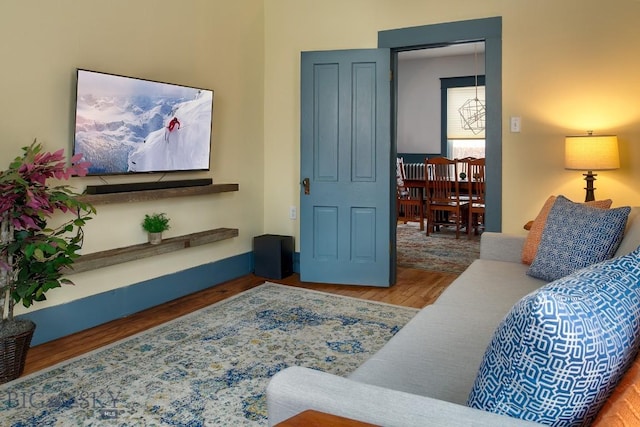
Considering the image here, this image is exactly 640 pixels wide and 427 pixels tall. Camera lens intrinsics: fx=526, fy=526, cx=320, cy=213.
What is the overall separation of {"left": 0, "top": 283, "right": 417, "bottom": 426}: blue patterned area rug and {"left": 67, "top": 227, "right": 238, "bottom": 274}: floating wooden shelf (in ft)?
1.68

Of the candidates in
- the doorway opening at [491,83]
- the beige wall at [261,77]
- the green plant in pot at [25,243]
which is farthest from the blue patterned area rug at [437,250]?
the green plant in pot at [25,243]

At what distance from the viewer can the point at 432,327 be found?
2.06 metres

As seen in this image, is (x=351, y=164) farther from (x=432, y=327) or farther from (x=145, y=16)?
(x=432, y=327)

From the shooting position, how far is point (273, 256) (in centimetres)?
488

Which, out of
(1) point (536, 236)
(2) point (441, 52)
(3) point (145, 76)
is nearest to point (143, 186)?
(3) point (145, 76)

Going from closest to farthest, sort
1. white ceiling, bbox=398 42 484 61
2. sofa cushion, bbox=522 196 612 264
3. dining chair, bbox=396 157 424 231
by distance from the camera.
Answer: sofa cushion, bbox=522 196 612 264 < dining chair, bbox=396 157 424 231 < white ceiling, bbox=398 42 484 61

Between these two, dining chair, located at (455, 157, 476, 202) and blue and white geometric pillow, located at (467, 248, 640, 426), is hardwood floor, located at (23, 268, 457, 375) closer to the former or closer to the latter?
dining chair, located at (455, 157, 476, 202)

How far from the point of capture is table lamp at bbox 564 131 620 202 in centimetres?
352

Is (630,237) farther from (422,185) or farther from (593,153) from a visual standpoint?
(422,185)

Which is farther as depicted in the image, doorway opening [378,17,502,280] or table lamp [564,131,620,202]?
doorway opening [378,17,502,280]

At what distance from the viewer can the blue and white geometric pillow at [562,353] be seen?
34.9 inches

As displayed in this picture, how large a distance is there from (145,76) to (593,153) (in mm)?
3190

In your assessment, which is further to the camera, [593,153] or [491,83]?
[491,83]

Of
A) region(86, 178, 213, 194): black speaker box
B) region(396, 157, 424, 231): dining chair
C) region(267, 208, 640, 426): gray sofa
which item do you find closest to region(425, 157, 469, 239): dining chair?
region(396, 157, 424, 231): dining chair
